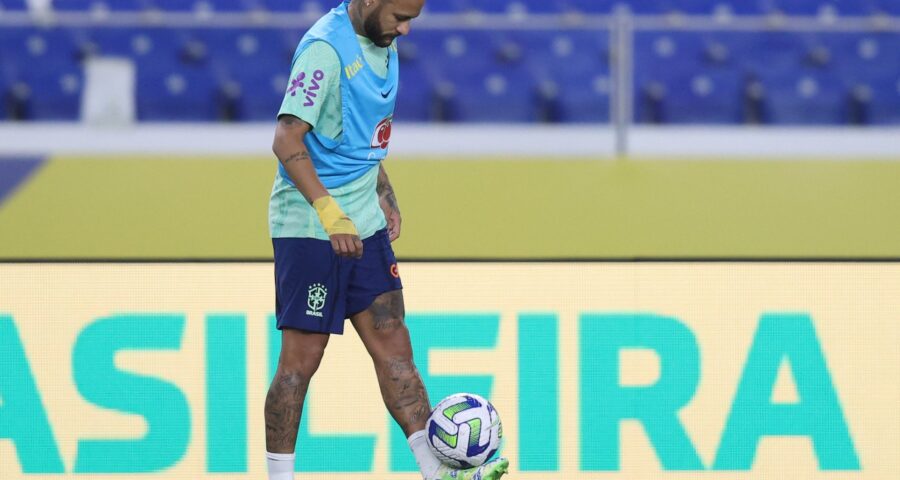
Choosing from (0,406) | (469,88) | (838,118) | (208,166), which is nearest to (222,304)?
(208,166)

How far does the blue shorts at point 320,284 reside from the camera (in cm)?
346

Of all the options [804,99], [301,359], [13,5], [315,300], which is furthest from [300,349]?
[13,5]

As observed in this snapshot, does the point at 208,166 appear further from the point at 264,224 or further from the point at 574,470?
the point at 574,470

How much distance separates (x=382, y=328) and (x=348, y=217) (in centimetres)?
40

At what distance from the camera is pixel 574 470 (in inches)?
180

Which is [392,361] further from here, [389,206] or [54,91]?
[54,91]

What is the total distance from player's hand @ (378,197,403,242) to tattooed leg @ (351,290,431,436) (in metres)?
0.25

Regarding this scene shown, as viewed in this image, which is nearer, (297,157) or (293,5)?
(297,157)

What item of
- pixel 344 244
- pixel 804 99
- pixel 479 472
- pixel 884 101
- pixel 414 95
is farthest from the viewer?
pixel 414 95

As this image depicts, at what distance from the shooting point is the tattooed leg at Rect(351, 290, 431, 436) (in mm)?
3523

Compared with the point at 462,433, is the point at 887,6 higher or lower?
higher

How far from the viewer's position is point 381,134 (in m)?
3.52

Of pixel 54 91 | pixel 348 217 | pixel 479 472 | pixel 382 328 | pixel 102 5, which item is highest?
pixel 102 5

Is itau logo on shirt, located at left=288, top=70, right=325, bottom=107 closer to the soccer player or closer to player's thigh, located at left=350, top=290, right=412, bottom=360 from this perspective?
the soccer player
